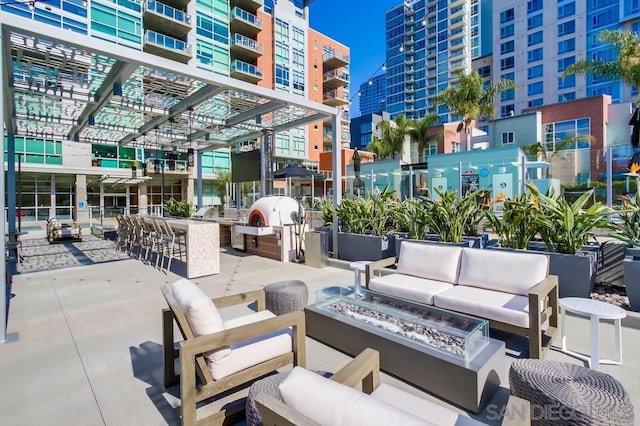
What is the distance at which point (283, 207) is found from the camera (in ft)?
25.4

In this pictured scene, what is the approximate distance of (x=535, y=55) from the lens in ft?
130

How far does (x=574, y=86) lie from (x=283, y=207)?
4288 centimetres

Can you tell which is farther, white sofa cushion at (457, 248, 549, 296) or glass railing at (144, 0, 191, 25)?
glass railing at (144, 0, 191, 25)

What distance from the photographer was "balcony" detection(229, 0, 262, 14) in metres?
28.3

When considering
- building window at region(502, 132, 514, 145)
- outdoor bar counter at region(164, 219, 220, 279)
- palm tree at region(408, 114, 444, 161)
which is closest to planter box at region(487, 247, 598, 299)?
outdoor bar counter at region(164, 219, 220, 279)

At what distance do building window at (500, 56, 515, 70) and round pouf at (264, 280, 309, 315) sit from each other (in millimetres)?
49170

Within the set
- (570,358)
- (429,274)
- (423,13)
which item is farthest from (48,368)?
(423,13)

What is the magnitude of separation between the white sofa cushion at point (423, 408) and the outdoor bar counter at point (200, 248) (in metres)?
5.00

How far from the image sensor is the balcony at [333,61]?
3722 centimetres

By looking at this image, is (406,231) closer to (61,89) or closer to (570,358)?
(570,358)

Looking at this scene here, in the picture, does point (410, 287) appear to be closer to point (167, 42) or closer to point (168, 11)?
point (167, 42)

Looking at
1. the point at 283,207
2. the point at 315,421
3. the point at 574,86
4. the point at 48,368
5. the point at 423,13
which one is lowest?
the point at 48,368

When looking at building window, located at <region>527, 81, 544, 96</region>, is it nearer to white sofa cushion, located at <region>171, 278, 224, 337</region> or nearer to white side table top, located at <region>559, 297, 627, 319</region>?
white side table top, located at <region>559, 297, 627, 319</region>

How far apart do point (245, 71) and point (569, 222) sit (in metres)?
28.8
